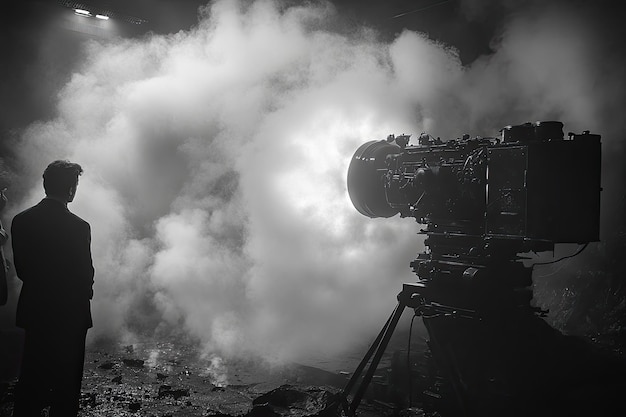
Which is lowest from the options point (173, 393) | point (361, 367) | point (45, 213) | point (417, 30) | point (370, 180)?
point (173, 393)

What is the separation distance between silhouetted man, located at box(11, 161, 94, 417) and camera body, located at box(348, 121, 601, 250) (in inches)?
109

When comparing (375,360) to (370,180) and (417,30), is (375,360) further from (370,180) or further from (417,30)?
(417,30)

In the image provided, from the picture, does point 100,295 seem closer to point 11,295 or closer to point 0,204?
point 11,295

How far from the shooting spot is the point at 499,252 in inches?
162

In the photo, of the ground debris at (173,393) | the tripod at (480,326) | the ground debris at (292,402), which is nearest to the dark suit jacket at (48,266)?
the ground debris at (292,402)

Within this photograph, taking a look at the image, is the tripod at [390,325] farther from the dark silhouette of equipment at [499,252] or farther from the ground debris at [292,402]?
the ground debris at [292,402]

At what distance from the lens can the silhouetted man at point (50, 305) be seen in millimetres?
3379

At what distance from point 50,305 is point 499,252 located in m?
3.27

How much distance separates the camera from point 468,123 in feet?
30.2

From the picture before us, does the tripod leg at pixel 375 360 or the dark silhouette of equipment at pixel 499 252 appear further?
the tripod leg at pixel 375 360

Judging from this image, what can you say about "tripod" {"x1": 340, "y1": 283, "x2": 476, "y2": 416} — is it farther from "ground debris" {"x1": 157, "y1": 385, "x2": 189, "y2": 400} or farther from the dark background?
the dark background

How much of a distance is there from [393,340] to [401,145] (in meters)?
3.41

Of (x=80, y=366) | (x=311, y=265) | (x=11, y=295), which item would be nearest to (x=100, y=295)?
(x=11, y=295)

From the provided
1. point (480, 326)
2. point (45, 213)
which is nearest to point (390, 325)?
point (480, 326)
